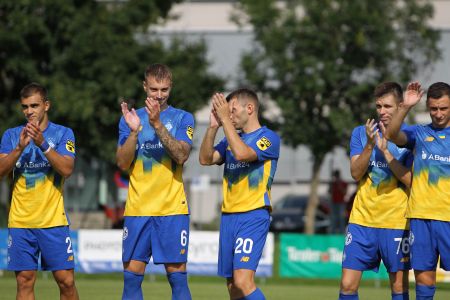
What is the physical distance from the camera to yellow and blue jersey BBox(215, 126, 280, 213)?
408 inches

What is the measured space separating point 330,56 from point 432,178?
20425mm

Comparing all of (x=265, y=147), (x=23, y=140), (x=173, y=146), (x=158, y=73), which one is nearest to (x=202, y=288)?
(x=265, y=147)

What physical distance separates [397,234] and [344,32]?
20093 millimetres

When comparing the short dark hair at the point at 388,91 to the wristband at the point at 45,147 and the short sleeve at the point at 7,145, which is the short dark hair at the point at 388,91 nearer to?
the wristband at the point at 45,147

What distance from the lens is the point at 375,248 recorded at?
10.7 m

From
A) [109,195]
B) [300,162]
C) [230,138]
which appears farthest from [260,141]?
[300,162]

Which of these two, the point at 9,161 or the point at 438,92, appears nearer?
the point at 438,92

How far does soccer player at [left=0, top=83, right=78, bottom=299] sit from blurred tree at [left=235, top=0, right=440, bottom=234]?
1978 cm

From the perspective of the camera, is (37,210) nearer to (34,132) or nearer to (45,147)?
(45,147)

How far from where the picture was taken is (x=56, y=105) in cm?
2886

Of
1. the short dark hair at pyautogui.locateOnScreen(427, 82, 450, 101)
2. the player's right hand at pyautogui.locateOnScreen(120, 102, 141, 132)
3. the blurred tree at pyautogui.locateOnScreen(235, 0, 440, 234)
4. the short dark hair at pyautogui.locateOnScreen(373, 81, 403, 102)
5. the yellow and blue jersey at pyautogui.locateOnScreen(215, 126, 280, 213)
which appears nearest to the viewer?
the player's right hand at pyautogui.locateOnScreen(120, 102, 141, 132)

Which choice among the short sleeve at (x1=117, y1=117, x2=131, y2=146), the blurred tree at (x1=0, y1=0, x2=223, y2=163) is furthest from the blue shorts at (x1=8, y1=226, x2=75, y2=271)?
the blurred tree at (x1=0, y1=0, x2=223, y2=163)

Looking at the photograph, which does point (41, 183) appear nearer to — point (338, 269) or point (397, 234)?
point (397, 234)

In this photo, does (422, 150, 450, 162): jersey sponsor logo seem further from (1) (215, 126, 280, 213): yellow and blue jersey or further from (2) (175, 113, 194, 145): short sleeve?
(2) (175, 113, 194, 145): short sleeve
